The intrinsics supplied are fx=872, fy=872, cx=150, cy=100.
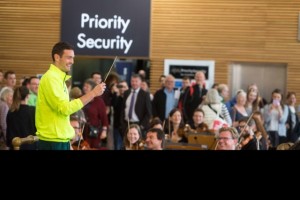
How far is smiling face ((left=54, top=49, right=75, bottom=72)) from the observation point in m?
6.37

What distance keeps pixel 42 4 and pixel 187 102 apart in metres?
2.13

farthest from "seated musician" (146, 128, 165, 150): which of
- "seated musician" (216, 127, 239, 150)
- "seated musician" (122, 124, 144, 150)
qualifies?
"seated musician" (122, 124, 144, 150)

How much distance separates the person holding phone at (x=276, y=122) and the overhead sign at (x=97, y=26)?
6.28 feet

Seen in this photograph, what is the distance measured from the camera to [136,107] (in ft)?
33.9

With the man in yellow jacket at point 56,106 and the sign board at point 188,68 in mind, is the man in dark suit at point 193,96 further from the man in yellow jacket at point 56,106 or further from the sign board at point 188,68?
the man in yellow jacket at point 56,106

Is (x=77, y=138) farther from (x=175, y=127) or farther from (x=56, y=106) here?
(x=56, y=106)

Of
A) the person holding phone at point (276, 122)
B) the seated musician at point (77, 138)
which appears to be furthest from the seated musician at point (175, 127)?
the person holding phone at point (276, 122)

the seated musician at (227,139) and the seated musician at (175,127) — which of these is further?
the seated musician at (175,127)

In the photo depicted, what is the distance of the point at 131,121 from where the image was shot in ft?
33.8

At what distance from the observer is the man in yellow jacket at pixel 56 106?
20.3 ft

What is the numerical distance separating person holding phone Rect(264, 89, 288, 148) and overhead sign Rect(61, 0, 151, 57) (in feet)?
6.28
